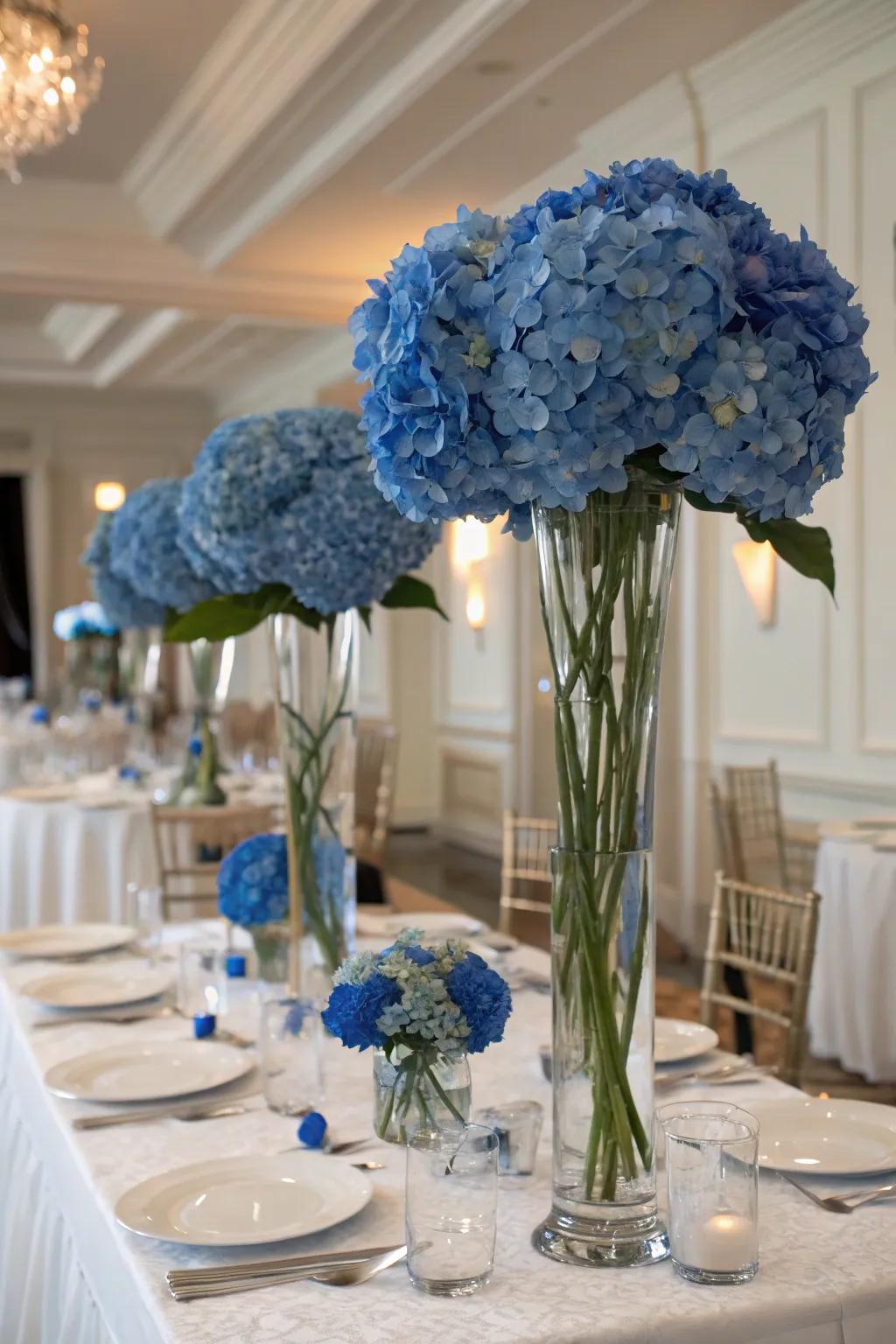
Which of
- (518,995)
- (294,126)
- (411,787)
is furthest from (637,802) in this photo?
(411,787)

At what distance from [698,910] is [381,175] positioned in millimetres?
3877

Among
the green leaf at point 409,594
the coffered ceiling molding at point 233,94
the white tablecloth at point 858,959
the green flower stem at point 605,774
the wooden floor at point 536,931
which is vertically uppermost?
the coffered ceiling molding at point 233,94

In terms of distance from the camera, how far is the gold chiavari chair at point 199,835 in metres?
4.62

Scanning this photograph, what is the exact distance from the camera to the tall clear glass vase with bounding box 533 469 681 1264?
1.27m

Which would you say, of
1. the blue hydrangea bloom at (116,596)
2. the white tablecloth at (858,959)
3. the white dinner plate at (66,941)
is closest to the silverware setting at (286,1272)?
the white dinner plate at (66,941)

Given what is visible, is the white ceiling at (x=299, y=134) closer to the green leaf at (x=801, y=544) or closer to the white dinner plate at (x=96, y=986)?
the white dinner plate at (x=96, y=986)

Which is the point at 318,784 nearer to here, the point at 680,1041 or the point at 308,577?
the point at 308,577

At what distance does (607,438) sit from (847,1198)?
831 mm

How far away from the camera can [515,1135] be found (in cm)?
151

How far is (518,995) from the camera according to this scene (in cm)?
232

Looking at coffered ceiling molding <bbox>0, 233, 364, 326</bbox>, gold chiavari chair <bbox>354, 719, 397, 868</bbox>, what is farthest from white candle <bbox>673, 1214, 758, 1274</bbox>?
coffered ceiling molding <bbox>0, 233, 364, 326</bbox>

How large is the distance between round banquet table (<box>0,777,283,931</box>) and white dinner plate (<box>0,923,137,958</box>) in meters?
2.28

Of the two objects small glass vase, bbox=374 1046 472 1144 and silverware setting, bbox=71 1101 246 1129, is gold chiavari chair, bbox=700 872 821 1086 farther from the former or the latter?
small glass vase, bbox=374 1046 472 1144

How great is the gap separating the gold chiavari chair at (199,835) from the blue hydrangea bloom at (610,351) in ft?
10.6
